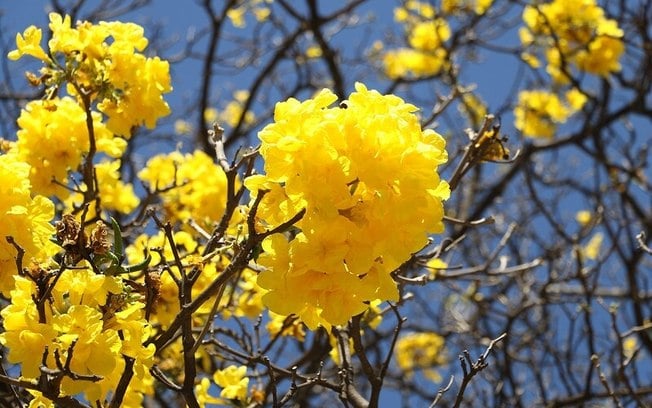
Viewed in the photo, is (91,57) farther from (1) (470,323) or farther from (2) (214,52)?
(1) (470,323)

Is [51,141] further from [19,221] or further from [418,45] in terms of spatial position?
[418,45]

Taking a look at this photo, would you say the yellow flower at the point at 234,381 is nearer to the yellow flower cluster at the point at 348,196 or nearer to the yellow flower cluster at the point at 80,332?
the yellow flower cluster at the point at 80,332

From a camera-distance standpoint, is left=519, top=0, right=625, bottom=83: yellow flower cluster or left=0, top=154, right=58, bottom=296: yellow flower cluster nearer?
left=0, top=154, right=58, bottom=296: yellow flower cluster

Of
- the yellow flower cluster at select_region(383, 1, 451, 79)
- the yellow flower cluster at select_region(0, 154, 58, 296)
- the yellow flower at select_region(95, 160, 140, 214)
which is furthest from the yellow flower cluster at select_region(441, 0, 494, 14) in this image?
the yellow flower cluster at select_region(0, 154, 58, 296)

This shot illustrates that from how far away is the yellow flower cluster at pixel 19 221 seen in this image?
2166 millimetres

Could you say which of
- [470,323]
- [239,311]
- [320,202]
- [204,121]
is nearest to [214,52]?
[204,121]

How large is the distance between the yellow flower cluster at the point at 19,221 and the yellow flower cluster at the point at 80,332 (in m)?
0.18

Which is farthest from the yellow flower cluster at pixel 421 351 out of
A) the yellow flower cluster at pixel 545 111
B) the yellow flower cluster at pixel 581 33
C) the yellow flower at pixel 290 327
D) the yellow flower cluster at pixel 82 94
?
the yellow flower cluster at pixel 82 94

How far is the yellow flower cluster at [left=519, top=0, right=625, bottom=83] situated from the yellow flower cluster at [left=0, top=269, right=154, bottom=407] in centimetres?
473

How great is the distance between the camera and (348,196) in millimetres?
1893

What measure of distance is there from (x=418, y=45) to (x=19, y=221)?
6.16m

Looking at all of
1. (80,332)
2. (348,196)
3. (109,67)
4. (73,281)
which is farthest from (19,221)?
(109,67)

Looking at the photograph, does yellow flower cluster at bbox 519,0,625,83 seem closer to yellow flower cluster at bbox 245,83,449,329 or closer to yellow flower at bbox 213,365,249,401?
yellow flower at bbox 213,365,249,401

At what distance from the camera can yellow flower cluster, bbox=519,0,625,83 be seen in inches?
244
